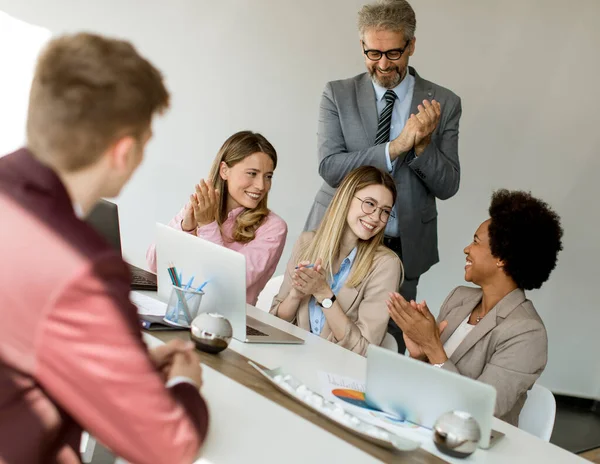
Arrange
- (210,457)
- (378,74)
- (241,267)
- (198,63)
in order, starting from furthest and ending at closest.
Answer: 1. (198,63)
2. (378,74)
3. (241,267)
4. (210,457)

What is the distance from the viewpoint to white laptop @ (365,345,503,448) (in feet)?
5.29

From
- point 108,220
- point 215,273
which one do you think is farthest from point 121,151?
point 108,220

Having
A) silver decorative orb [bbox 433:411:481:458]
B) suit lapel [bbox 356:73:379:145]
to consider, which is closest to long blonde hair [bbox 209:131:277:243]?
suit lapel [bbox 356:73:379:145]

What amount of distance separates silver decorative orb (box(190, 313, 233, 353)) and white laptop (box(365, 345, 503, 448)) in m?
0.36

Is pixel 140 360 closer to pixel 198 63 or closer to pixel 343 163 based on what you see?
pixel 343 163

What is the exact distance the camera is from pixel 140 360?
1008 millimetres

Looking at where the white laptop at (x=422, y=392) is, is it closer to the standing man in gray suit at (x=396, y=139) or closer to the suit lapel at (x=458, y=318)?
the suit lapel at (x=458, y=318)

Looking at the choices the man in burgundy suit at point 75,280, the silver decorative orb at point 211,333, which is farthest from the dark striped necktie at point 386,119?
the man in burgundy suit at point 75,280

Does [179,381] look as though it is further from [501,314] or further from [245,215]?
[245,215]

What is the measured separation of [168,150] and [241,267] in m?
2.57

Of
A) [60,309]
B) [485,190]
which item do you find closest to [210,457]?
[60,309]

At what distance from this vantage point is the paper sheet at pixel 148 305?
2188 millimetres

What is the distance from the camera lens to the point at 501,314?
2.37 meters

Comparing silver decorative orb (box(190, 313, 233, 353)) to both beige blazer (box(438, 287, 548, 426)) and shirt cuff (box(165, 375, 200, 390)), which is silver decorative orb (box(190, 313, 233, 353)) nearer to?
shirt cuff (box(165, 375, 200, 390))
